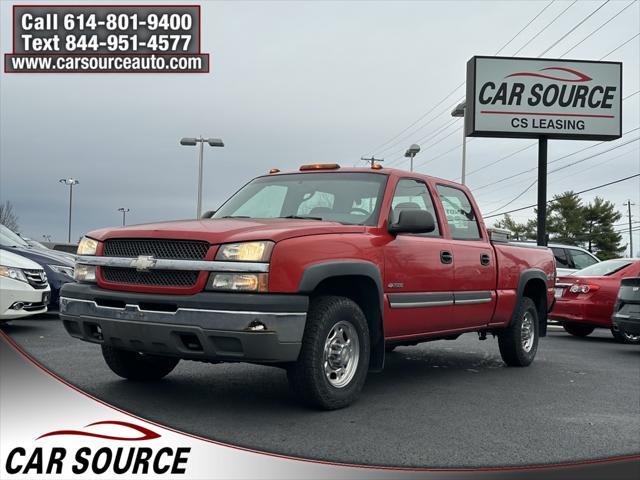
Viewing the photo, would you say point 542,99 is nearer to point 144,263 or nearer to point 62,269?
point 62,269

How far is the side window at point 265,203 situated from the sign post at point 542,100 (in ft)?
58.5

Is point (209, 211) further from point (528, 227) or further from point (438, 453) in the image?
point (528, 227)

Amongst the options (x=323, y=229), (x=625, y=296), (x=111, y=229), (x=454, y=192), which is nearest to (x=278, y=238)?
(x=323, y=229)

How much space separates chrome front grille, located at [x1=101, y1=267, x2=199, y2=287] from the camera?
4711 mm

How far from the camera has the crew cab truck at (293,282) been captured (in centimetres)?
461

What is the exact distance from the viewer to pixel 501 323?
25.5 feet

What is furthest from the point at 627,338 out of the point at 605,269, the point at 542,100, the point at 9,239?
the point at 542,100

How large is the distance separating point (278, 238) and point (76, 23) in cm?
364

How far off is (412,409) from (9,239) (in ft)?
26.2

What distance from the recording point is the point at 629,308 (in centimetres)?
968

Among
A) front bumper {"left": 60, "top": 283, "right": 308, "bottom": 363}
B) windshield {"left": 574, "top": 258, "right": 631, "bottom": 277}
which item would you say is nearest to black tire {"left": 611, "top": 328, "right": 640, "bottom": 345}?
windshield {"left": 574, "top": 258, "right": 631, "bottom": 277}

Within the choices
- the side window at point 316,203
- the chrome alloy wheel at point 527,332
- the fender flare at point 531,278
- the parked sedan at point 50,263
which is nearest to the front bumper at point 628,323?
the fender flare at point 531,278

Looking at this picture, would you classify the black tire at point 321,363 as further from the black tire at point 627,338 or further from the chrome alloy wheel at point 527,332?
the black tire at point 627,338

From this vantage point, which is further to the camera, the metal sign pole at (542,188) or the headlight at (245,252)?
the metal sign pole at (542,188)
